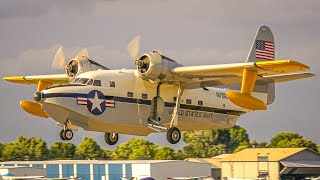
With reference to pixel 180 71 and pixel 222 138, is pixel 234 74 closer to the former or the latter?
pixel 180 71

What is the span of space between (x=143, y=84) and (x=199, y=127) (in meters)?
4.84

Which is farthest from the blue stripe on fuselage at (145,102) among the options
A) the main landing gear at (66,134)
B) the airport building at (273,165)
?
the airport building at (273,165)

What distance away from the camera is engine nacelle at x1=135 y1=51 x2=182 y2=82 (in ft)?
152

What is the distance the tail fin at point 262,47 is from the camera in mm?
52344

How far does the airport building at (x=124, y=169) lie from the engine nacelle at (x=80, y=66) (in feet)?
48.9

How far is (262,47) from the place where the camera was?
173 feet

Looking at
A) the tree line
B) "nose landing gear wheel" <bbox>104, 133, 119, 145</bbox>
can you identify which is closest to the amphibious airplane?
"nose landing gear wheel" <bbox>104, 133, 119, 145</bbox>

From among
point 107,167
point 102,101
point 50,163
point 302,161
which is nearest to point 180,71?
point 102,101

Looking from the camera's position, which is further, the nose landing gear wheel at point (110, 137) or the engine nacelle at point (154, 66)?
the nose landing gear wheel at point (110, 137)

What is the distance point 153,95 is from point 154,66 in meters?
2.05

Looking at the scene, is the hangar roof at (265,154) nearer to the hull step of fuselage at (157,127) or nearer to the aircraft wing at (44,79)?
the aircraft wing at (44,79)

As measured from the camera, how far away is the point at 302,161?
75062 mm

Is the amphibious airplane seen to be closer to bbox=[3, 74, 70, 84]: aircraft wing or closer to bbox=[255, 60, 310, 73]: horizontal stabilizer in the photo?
bbox=[255, 60, 310, 73]: horizontal stabilizer

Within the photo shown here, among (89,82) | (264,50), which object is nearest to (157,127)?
(89,82)
